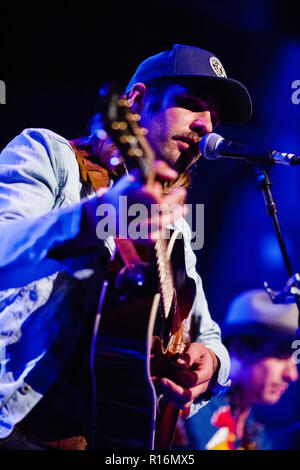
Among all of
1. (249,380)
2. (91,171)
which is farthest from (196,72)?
(249,380)

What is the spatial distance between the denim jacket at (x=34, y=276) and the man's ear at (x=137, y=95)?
636 mm

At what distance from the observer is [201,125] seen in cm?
221

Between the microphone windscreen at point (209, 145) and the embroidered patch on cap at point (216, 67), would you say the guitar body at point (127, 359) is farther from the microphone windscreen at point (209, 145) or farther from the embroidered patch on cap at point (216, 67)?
the embroidered patch on cap at point (216, 67)

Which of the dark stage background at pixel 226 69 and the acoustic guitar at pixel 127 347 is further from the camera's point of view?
the dark stage background at pixel 226 69

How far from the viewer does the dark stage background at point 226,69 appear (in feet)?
11.9

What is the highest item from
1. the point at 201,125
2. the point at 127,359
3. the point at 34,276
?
the point at 201,125

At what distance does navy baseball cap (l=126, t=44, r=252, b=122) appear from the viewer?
7.38 feet

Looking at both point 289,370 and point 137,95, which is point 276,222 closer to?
point 137,95

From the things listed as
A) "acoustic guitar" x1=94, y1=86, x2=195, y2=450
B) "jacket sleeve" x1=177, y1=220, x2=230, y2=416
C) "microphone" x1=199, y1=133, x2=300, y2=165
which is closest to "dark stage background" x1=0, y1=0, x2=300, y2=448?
"microphone" x1=199, y1=133, x2=300, y2=165

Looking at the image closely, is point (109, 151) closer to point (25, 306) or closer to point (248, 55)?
point (25, 306)

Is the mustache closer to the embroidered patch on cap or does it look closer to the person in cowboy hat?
Answer: the embroidered patch on cap

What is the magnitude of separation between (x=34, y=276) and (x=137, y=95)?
124 cm

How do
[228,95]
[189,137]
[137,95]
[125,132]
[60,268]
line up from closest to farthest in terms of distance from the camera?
[125,132] → [60,268] → [189,137] → [137,95] → [228,95]

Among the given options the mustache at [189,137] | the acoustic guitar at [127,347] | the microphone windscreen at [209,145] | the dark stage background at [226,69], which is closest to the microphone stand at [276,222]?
the microphone windscreen at [209,145]
